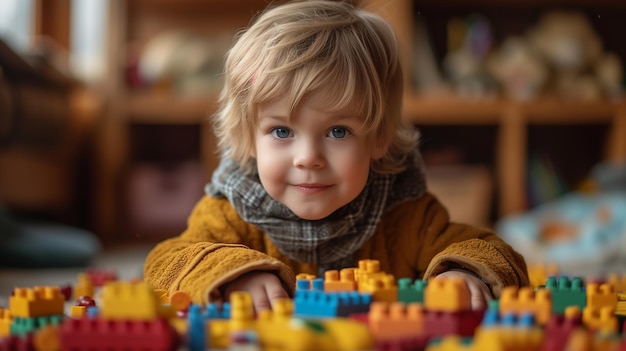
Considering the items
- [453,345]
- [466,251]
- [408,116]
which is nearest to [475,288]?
[466,251]


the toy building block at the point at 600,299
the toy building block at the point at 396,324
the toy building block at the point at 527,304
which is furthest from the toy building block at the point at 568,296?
the toy building block at the point at 396,324

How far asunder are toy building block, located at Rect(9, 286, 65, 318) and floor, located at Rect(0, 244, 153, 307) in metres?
0.46

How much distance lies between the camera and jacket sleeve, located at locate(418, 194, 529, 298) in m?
0.91

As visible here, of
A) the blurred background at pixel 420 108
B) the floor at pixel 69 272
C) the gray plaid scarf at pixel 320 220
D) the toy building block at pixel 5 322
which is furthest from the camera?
the blurred background at pixel 420 108

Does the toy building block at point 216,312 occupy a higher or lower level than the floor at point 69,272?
higher

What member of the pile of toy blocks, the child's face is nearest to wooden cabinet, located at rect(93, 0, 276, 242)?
the child's face

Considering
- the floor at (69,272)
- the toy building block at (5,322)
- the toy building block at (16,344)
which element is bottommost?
the floor at (69,272)

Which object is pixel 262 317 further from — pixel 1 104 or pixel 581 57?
pixel 581 57

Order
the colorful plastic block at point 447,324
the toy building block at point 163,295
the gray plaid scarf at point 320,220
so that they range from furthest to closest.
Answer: the gray plaid scarf at point 320,220, the toy building block at point 163,295, the colorful plastic block at point 447,324

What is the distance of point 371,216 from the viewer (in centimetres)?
109

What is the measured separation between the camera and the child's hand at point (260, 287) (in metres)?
0.83

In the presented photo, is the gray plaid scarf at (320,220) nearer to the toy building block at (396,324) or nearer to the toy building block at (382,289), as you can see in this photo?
the toy building block at (382,289)

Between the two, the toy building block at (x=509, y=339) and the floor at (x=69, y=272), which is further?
the floor at (x=69, y=272)

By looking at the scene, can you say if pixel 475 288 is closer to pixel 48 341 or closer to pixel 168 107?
pixel 48 341
